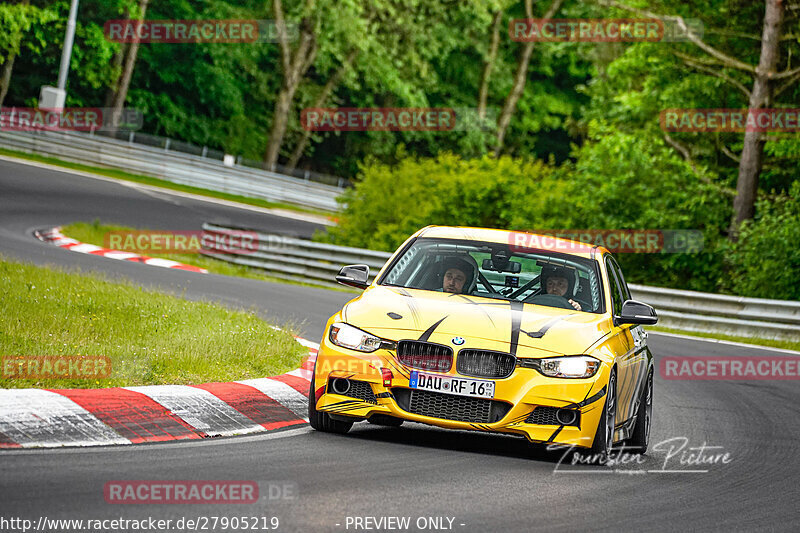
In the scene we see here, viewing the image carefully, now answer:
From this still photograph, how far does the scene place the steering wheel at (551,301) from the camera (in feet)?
29.3

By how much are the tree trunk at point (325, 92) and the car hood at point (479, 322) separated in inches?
1628

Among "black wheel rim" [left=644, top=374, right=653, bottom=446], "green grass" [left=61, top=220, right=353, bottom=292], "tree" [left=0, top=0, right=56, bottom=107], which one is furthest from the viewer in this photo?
"tree" [left=0, top=0, right=56, bottom=107]

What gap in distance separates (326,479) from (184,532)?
153 centimetres

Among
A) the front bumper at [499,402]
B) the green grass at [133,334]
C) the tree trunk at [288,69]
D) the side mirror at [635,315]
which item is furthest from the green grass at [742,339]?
the tree trunk at [288,69]

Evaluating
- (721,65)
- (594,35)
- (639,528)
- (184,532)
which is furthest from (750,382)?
(594,35)

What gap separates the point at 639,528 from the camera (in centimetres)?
630

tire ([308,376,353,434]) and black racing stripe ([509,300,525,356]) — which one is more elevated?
black racing stripe ([509,300,525,356])

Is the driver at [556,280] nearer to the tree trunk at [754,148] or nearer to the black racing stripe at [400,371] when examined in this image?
the black racing stripe at [400,371]

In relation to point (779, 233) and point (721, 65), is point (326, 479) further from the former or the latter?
point (721, 65)

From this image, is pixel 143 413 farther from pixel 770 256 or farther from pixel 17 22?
pixel 17 22

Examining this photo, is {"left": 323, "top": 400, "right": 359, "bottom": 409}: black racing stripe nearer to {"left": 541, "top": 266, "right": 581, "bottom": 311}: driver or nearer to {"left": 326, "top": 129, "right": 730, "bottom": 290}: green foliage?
{"left": 541, "top": 266, "right": 581, "bottom": 311}: driver

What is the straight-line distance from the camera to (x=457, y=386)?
7.79 meters

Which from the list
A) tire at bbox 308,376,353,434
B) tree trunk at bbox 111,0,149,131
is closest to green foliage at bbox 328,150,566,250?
tire at bbox 308,376,353,434

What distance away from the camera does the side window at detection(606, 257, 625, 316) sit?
9164mm
